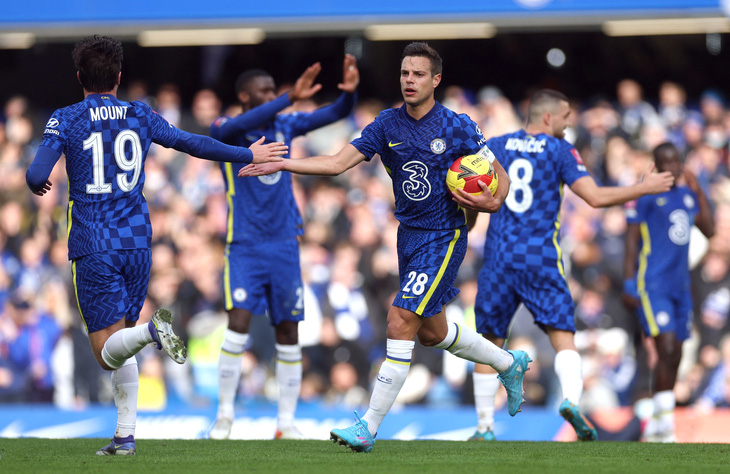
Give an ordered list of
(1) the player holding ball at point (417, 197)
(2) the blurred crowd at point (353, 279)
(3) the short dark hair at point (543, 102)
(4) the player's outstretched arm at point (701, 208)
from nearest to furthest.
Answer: (1) the player holding ball at point (417, 197), (3) the short dark hair at point (543, 102), (4) the player's outstretched arm at point (701, 208), (2) the blurred crowd at point (353, 279)

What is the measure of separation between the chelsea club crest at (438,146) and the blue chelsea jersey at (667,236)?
12.3 feet

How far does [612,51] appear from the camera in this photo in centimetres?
1326

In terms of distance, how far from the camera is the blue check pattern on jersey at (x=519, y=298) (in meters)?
7.22

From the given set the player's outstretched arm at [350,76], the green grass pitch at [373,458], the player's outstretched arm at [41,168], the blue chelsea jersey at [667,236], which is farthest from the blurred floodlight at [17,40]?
the blue chelsea jersey at [667,236]

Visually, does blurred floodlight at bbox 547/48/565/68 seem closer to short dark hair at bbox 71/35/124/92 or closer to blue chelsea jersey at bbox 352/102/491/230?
blue chelsea jersey at bbox 352/102/491/230

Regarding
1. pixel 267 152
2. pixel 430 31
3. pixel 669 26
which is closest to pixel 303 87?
pixel 267 152

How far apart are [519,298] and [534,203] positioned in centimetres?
75

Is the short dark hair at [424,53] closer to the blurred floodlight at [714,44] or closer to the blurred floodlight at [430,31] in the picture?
the blurred floodlight at [430,31]

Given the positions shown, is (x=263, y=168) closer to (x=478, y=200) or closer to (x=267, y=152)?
(x=267, y=152)

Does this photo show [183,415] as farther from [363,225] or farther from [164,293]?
[363,225]

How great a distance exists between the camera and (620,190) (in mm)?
6762

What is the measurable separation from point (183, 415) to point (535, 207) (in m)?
4.74

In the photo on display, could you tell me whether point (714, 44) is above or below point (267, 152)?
above

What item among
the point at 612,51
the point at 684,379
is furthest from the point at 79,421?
the point at 612,51
